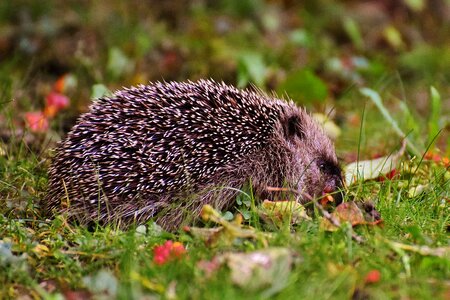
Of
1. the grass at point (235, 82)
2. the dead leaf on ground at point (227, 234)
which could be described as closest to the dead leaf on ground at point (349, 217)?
the grass at point (235, 82)

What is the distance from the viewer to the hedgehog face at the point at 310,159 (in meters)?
6.42

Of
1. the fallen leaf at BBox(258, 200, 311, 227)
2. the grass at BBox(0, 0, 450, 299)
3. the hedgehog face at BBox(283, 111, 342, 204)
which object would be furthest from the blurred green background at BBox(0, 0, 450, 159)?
the fallen leaf at BBox(258, 200, 311, 227)

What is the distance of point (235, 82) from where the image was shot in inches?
408

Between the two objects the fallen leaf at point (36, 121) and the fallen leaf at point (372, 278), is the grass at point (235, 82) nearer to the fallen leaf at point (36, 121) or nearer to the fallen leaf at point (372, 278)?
the fallen leaf at point (372, 278)

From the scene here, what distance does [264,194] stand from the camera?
628 cm

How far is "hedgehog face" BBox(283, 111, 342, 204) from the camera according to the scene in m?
6.42

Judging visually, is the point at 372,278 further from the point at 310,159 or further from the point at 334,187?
the point at 310,159

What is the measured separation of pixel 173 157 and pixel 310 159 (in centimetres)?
140

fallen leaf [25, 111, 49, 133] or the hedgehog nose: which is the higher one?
the hedgehog nose

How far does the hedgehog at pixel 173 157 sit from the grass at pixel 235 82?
0.23 metres

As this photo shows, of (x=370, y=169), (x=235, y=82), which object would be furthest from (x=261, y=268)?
(x=235, y=82)

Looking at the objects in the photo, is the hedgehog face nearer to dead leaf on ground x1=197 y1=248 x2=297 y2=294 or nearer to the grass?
the grass

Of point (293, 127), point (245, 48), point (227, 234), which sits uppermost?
point (293, 127)

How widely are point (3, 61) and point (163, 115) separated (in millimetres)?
5586
